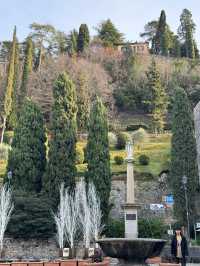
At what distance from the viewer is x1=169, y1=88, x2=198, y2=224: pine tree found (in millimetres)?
24938

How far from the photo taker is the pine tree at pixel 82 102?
136 feet

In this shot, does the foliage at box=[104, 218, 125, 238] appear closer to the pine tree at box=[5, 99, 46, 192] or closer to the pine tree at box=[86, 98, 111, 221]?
the pine tree at box=[86, 98, 111, 221]

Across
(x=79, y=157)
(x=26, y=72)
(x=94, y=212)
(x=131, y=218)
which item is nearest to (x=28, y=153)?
(x=94, y=212)

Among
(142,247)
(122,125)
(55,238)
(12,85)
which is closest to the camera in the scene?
(142,247)

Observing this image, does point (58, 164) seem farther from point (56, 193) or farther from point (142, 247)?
point (142, 247)

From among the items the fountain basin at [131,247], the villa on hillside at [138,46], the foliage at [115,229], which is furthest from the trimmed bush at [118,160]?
the villa on hillside at [138,46]

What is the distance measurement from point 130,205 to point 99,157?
647 centimetres

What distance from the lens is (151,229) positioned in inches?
931

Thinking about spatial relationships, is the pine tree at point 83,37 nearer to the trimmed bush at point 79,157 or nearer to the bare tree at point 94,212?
the trimmed bush at point 79,157

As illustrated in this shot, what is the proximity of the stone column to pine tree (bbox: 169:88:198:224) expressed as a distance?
5.02 meters

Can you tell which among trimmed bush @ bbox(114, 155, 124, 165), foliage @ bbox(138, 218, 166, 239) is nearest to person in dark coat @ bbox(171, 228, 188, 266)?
foliage @ bbox(138, 218, 166, 239)

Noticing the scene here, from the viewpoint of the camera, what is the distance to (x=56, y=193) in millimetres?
24688

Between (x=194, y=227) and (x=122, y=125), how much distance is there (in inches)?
927

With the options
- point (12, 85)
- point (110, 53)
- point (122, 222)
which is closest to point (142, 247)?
point (122, 222)
